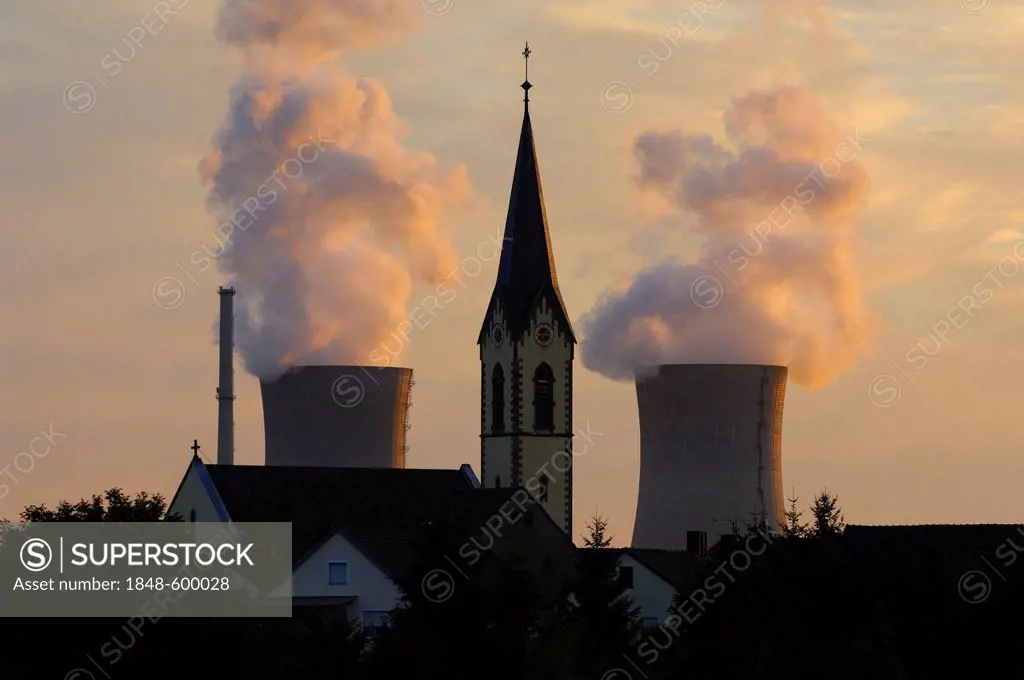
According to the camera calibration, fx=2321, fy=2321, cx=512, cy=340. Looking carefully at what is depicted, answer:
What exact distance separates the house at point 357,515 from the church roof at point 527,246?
752cm

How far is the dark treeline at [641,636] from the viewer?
39.7 metres

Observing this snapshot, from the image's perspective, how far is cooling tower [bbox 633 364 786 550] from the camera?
72.2m

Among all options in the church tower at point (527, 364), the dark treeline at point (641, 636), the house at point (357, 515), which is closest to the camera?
the dark treeline at point (641, 636)

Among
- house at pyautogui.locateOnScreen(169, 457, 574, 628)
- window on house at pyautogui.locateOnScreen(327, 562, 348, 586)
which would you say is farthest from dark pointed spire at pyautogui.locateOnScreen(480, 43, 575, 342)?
window on house at pyautogui.locateOnScreen(327, 562, 348, 586)

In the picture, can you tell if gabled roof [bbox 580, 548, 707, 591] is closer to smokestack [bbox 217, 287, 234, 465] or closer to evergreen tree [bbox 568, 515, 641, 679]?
evergreen tree [bbox 568, 515, 641, 679]

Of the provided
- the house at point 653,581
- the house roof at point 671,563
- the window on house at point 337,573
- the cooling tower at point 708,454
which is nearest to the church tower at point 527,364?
the cooling tower at point 708,454

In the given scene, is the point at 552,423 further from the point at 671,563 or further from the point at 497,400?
the point at 671,563

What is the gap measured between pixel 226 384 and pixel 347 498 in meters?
17.5

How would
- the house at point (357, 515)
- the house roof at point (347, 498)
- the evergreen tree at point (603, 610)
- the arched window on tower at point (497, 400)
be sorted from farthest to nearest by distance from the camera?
the arched window on tower at point (497, 400) < the house roof at point (347, 498) < the house at point (357, 515) < the evergreen tree at point (603, 610)

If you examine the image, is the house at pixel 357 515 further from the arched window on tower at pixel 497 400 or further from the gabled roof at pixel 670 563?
the arched window on tower at pixel 497 400

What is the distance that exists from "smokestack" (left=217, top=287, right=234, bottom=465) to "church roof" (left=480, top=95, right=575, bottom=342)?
11.7 m

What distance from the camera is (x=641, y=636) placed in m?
49.2

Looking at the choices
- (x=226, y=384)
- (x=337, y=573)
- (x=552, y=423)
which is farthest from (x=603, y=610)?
(x=226, y=384)

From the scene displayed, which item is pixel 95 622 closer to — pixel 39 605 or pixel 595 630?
pixel 39 605
